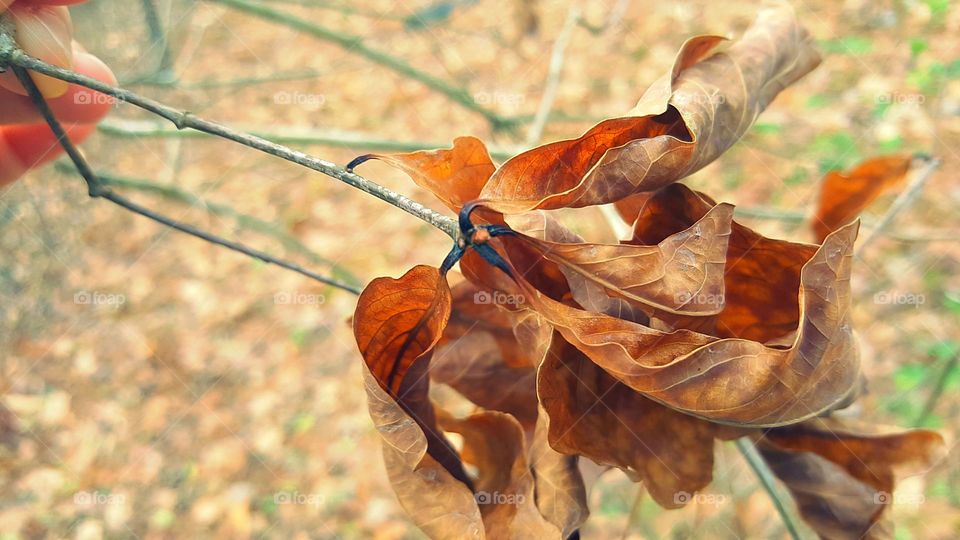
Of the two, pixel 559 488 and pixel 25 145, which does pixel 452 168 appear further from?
pixel 25 145

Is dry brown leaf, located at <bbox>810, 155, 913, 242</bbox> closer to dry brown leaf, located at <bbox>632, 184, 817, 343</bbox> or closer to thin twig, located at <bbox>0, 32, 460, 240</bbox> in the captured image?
dry brown leaf, located at <bbox>632, 184, 817, 343</bbox>

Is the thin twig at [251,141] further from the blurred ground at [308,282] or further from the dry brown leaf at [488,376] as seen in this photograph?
the blurred ground at [308,282]

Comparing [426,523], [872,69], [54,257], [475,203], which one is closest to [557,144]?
[475,203]

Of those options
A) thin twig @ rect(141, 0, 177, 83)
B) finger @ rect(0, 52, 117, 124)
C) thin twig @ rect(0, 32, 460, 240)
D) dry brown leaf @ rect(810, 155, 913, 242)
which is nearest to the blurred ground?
thin twig @ rect(141, 0, 177, 83)

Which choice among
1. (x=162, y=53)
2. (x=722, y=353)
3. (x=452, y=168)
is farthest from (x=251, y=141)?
(x=162, y=53)

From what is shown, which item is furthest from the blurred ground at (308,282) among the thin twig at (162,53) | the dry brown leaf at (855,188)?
the dry brown leaf at (855,188)

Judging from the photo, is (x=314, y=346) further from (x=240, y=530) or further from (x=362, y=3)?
(x=362, y=3)

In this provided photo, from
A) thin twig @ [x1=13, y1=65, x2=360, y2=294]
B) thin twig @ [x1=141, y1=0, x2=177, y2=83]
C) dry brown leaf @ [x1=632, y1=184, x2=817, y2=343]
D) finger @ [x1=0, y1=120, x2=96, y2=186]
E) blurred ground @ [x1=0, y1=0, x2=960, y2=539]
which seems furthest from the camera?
blurred ground @ [x1=0, y1=0, x2=960, y2=539]
